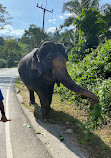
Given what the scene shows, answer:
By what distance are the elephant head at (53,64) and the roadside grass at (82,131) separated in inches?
51.0

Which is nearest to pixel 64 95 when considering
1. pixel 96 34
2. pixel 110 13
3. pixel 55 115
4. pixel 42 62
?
pixel 55 115

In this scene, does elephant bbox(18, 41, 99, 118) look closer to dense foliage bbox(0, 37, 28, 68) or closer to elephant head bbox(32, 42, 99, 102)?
elephant head bbox(32, 42, 99, 102)

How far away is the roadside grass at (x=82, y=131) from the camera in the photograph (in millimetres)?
3543

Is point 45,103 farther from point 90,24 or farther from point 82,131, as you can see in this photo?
point 90,24

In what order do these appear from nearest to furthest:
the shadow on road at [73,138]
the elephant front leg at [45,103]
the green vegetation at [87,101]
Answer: the shadow on road at [73,138], the green vegetation at [87,101], the elephant front leg at [45,103]

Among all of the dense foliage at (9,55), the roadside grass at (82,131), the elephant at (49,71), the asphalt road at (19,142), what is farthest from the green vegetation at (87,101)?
the dense foliage at (9,55)

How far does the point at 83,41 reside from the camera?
446 inches

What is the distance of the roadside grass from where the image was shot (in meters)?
3.54

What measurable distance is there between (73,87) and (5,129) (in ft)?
8.55

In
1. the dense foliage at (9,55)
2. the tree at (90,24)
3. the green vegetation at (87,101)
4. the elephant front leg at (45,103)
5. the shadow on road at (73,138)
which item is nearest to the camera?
the shadow on road at (73,138)

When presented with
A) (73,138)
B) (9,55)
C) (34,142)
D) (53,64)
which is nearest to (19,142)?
(34,142)

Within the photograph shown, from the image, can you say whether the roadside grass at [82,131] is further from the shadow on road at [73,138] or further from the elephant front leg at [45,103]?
the elephant front leg at [45,103]

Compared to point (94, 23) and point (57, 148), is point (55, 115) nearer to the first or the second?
point (57, 148)

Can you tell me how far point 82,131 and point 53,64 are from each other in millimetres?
2132
